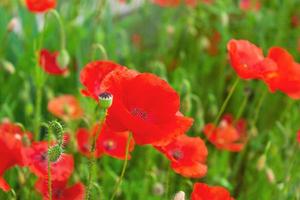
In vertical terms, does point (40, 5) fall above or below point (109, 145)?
above

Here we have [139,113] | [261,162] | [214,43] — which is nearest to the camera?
[139,113]

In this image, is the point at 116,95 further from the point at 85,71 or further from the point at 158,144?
the point at 85,71

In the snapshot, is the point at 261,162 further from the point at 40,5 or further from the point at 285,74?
the point at 40,5


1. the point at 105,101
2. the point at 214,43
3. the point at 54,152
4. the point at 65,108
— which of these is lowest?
the point at 214,43

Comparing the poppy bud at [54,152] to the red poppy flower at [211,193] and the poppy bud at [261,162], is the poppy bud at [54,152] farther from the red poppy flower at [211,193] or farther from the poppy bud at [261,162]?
the poppy bud at [261,162]

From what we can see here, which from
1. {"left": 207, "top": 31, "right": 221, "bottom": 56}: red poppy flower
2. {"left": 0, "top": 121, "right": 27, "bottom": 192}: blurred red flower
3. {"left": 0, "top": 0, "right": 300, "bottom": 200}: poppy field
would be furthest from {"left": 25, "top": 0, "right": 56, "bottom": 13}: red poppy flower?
{"left": 207, "top": 31, "right": 221, "bottom": 56}: red poppy flower

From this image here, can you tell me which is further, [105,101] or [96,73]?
[96,73]

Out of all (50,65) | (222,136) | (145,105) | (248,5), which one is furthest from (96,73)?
(248,5)

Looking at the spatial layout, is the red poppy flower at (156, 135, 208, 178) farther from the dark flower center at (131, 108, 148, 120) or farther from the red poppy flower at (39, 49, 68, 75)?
the red poppy flower at (39, 49, 68, 75)
